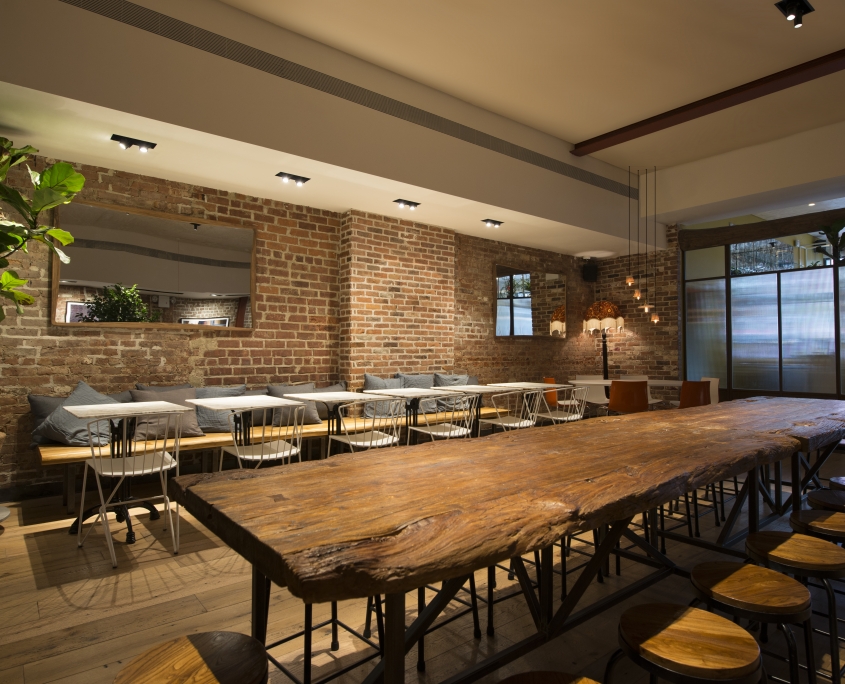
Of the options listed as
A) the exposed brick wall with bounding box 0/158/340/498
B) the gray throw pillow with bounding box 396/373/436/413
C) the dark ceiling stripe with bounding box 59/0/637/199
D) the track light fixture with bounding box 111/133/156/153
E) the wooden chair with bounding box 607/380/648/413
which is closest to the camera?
the dark ceiling stripe with bounding box 59/0/637/199

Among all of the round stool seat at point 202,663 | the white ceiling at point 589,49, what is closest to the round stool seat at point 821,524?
the round stool seat at point 202,663

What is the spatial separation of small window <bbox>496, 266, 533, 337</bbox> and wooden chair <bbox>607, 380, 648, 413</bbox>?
7.44 ft

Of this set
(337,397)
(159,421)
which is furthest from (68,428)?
(337,397)

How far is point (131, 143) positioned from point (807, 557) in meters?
4.89

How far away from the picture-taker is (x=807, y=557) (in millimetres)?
1955

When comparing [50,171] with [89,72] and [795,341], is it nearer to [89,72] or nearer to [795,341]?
[89,72]

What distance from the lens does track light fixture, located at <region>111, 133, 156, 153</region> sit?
4094 mm

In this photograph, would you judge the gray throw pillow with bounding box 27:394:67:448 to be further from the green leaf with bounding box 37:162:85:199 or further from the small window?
the small window

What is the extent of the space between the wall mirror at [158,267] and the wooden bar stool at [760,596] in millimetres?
4935

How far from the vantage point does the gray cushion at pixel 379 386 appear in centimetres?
601

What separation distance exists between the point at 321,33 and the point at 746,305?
6.87 meters

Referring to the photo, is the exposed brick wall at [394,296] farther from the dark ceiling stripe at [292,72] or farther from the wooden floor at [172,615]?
the wooden floor at [172,615]

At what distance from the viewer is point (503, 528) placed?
3.93ft

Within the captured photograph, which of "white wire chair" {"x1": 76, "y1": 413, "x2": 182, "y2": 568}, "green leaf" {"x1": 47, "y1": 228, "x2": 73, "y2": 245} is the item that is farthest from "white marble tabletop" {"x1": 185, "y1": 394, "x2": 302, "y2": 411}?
"green leaf" {"x1": 47, "y1": 228, "x2": 73, "y2": 245}
